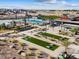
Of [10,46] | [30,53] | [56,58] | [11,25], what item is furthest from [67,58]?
[11,25]

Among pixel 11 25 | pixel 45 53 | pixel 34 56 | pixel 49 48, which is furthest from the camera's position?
pixel 11 25

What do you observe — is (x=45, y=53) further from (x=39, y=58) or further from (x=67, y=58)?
(x=67, y=58)

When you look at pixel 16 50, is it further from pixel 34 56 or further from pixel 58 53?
pixel 58 53

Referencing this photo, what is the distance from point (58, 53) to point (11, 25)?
2071 centimetres

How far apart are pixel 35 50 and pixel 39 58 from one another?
292 cm

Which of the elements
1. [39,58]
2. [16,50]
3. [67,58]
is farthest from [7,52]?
[67,58]

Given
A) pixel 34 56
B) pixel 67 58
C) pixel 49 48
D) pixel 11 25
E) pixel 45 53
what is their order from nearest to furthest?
pixel 67 58 → pixel 34 56 → pixel 45 53 → pixel 49 48 → pixel 11 25

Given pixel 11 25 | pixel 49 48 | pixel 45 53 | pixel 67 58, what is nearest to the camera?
pixel 67 58

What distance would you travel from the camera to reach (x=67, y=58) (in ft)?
50.8

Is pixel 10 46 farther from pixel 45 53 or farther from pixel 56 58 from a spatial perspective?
pixel 56 58

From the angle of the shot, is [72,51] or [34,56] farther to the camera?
[72,51]

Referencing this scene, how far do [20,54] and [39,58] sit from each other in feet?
7.61

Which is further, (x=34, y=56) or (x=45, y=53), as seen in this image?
(x=45, y=53)

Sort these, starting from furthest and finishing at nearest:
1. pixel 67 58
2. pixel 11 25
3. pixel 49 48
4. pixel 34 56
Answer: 1. pixel 11 25
2. pixel 49 48
3. pixel 34 56
4. pixel 67 58
